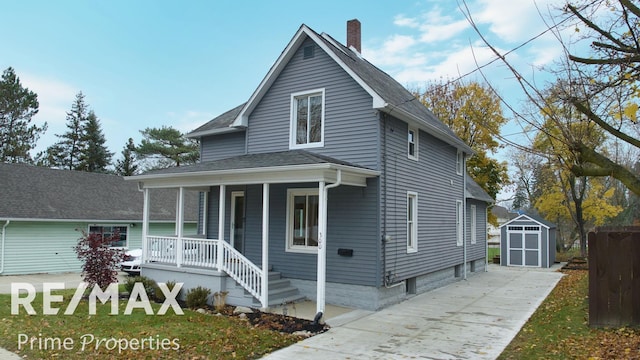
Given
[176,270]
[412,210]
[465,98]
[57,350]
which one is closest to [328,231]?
[412,210]

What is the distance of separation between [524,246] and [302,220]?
1608 cm

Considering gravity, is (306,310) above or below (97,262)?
below

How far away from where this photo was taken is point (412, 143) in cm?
1328

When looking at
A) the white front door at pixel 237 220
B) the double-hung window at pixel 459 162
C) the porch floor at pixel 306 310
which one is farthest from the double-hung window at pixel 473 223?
the white front door at pixel 237 220

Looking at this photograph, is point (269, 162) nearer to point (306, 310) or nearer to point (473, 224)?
point (306, 310)

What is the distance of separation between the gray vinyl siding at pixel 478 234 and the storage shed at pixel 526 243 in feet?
9.16

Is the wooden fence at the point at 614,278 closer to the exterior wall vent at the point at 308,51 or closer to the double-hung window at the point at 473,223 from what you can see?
the exterior wall vent at the point at 308,51

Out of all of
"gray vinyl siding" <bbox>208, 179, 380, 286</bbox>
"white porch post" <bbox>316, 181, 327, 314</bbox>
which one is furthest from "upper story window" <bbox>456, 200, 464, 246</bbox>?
"white porch post" <bbox>316, 181, 327, 314</bbox>

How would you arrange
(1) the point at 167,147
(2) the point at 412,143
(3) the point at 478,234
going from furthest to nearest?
1. (1) the point at 167,147
2. (3) the point at 478,234
3. (2) the point at 412,143

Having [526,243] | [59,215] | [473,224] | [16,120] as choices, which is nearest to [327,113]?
[473,224]

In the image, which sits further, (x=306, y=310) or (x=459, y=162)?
(x=459, y=162)

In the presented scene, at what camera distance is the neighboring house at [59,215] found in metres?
18.3

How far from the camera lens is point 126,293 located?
11914 millimetres

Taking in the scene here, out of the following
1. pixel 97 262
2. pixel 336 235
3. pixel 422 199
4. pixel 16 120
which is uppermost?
→ pixel 16 120
